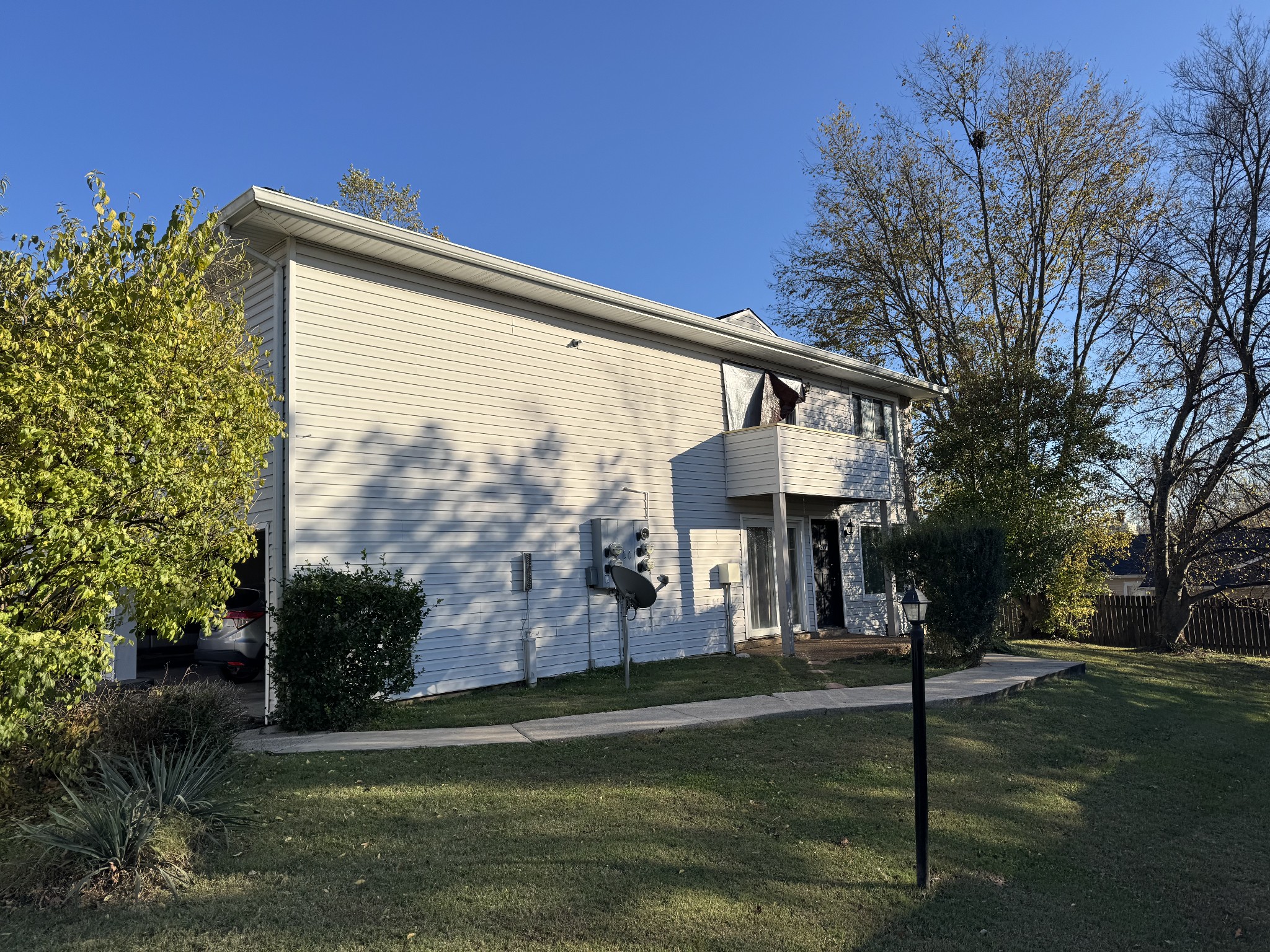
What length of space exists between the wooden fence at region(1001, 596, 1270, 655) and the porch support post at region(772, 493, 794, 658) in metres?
5.37

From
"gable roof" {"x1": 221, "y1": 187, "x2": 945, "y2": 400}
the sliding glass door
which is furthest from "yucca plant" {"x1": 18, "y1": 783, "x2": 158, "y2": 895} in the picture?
the sliding glass door

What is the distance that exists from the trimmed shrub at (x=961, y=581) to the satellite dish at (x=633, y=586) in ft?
12.5

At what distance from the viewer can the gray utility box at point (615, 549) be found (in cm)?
1182

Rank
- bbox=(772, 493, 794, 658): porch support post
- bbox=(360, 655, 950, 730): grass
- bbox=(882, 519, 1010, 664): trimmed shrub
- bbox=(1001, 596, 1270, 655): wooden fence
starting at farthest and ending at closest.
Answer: bbox=(1001, 596, 1270, 655): wooden fence → bbox=(772, 493, 794, 658): porch support post → bbox=(882, 519, 1010, 664): trimmed shrub → bbox=(360, 655, 950, 730): grass

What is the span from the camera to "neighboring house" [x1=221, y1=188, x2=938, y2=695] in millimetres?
9188

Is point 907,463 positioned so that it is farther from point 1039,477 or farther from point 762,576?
point 762,576

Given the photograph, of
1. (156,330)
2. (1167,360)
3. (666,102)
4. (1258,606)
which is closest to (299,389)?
(156,330)

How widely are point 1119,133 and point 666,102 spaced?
11801 millimetres

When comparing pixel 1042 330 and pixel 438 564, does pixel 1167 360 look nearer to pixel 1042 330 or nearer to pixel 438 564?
pixel 1042 330

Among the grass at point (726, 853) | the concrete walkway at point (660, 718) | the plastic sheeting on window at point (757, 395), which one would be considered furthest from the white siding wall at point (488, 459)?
the grass at point (726, 853)

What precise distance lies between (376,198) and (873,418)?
16214 mm

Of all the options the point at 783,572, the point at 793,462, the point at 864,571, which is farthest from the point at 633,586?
the point at 864,571

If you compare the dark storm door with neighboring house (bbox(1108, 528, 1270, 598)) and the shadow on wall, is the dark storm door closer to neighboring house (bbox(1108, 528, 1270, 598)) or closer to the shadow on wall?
the shadow on wall

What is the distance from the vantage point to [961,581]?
38.5ft
